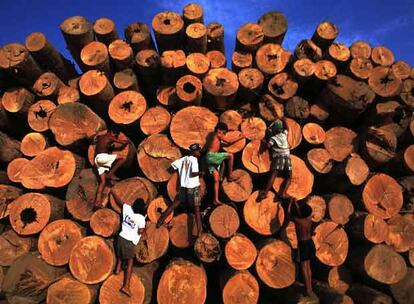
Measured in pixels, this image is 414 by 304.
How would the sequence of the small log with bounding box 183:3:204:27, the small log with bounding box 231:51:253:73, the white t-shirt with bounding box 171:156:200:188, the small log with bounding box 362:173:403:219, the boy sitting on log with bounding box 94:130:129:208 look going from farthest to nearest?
the small log with bounding box 183:3:204:27, the small log with bounding box 231:51:253:73, the small log with bounding box 362:173:403:219, the boy sitting on log with bounding box 94:130:129:208, the white t-shirt with bounding box 171:156:200:188

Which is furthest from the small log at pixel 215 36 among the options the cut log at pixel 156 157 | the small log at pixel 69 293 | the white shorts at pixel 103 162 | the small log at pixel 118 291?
the small log at pixel 69 293

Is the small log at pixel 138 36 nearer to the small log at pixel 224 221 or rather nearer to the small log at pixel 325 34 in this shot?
the small log at pixel 325 34

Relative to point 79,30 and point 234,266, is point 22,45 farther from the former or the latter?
point 234,266

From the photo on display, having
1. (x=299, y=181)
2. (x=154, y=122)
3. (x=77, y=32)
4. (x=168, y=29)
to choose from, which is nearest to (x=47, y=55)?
(x=77, y=32)

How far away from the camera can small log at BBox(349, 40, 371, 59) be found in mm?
7237

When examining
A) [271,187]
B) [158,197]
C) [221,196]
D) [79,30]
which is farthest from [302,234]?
[79,30]

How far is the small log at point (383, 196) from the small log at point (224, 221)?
2416 mm

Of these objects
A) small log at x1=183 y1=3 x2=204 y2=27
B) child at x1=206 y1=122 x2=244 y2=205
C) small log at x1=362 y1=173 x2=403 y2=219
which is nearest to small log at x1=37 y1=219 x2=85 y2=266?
child at x1=206 y1=122 x2=244 y2=205

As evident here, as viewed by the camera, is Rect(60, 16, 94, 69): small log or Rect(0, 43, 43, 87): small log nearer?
Rect(0, 43, 43, 87): small log

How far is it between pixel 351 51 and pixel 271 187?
12.4ft

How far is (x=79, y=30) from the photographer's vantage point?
691cm

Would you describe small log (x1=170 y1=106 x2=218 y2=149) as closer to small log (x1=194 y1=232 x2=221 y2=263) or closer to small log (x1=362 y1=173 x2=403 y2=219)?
small log (x1=194 y1=232 x2=221 y2=263)

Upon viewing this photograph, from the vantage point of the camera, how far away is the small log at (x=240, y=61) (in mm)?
6828

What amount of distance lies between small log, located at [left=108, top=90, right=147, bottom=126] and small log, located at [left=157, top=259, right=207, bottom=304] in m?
2.61
